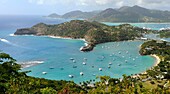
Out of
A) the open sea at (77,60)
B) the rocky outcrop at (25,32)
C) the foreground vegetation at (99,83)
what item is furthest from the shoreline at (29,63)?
the rocky outcrop at (25,32)

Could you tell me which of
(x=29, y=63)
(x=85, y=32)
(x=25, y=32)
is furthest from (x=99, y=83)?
(x=25, y=32)

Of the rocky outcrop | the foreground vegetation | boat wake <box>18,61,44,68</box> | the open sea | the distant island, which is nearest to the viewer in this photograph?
the foreground vegetation

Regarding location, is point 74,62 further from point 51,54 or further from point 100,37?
point 100,37

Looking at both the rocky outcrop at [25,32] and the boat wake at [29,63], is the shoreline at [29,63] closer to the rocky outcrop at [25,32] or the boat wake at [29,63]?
the boat wake at [29,63]

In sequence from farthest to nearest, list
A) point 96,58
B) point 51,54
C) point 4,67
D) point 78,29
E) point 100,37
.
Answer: point 78,29 → point 100,37 → point 51,54 → point 96,58 → point 4,67

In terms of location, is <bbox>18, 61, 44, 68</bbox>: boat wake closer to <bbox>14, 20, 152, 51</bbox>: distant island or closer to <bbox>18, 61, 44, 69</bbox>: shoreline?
<bbox>18, 61, 44, 69</bbox>: shoreline

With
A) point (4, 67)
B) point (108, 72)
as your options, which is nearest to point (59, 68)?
point (108, 72)

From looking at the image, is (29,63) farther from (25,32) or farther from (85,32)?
(25,32)

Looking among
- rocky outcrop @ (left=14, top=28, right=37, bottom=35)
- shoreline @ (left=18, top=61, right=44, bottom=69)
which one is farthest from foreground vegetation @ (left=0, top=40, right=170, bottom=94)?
rocky outcrop @ (left=14, top=28, right=37, bottom=35)
